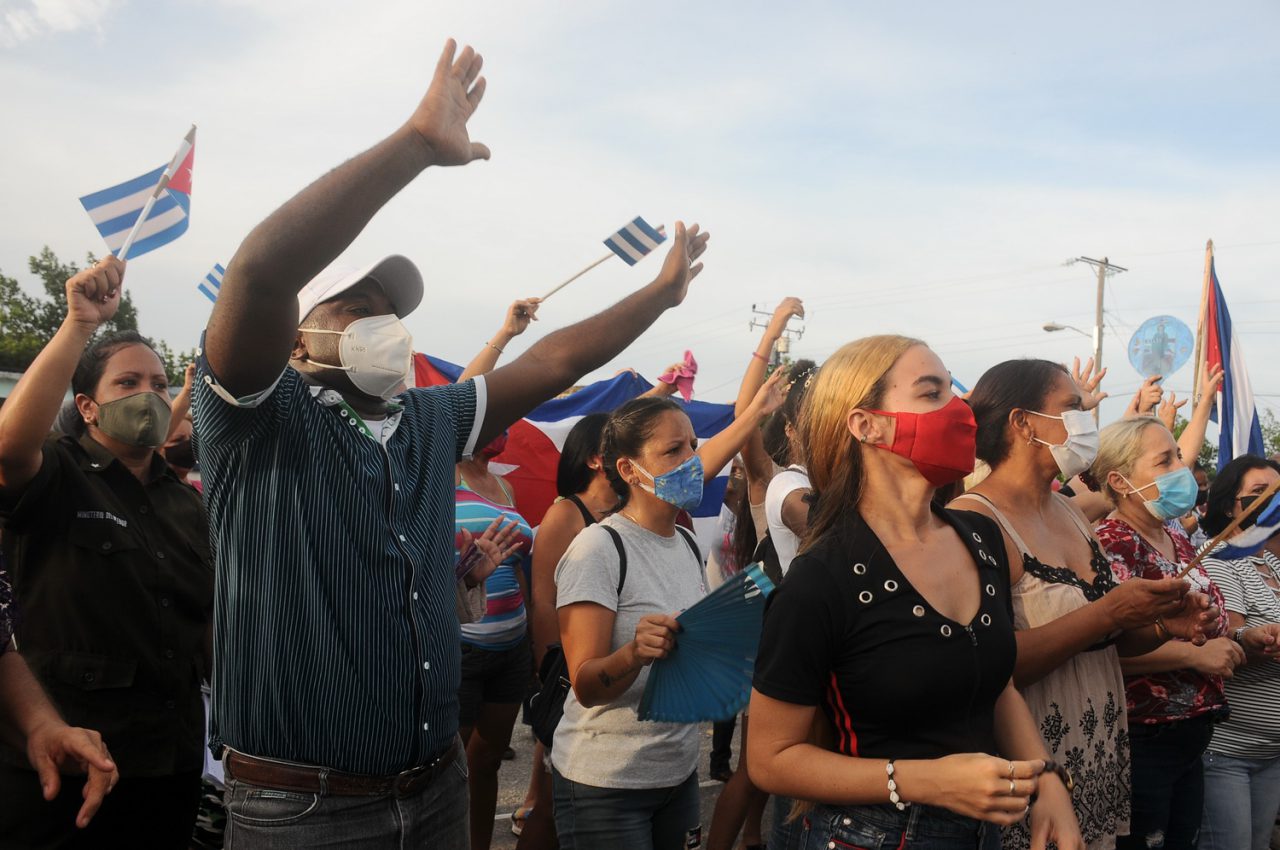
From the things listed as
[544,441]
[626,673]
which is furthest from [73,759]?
[544,441]

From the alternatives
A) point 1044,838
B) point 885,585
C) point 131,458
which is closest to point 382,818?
point 885,585

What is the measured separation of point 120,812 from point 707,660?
1854mm

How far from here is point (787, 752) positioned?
7.15ft

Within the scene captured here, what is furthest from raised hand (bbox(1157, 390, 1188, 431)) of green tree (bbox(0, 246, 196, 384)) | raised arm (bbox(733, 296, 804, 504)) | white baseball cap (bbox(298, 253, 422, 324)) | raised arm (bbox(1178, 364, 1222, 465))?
green tree (bbox(0, 246, 196, 384))

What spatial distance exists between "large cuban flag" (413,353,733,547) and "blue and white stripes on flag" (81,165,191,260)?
2.85 m

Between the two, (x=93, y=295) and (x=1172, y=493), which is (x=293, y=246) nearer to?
(x=93, y=295)

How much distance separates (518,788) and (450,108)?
16.5 ft

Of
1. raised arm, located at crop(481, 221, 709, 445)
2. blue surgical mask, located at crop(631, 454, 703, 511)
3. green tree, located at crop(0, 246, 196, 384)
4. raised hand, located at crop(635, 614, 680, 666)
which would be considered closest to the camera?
raised arm, located at crop(481, 221, 709, 445)

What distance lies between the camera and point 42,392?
276 centimetres

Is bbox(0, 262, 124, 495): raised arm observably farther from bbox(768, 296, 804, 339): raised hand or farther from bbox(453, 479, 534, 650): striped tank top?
bbox(768, 296, 804, 339): raised hand

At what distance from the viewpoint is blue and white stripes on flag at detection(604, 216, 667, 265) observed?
247 inches

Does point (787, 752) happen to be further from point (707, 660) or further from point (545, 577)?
point (545, 577)

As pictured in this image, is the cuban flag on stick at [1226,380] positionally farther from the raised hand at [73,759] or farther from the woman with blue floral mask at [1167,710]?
the raised hand at [73,759]

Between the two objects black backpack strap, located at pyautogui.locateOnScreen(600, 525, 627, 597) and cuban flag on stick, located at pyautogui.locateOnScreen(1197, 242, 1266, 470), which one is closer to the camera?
black backpack strap, located at pyautogui.locateOnScreen(600, 525, 627, 597)
